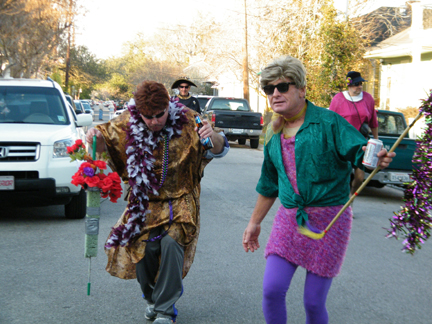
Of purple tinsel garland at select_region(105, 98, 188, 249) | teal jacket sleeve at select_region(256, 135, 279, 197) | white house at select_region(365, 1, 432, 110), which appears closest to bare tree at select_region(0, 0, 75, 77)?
white house at select_region(365, 1, 432, 110)

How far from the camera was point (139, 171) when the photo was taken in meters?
3.88

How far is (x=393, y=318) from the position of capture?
4477 millimetres

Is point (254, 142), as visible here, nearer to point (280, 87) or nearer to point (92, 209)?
point (92, 209)

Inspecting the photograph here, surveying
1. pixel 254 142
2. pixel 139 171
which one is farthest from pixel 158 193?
pixel 254 142

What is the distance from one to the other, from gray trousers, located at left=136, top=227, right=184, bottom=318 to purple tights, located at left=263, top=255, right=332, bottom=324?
3.08 ft

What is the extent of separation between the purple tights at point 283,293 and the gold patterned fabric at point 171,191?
1.01 metres

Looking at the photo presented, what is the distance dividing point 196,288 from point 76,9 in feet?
103

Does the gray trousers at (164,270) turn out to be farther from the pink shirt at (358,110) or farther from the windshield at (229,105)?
the windshield at (229,105)

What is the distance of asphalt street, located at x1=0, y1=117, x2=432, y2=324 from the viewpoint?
175 inches

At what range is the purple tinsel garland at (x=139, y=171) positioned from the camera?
153 inches

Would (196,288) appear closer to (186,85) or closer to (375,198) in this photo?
(186,85)

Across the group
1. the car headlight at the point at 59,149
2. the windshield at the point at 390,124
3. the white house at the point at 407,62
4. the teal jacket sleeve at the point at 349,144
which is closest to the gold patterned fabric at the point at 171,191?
the teal jacket sleeve at the point at 349,144

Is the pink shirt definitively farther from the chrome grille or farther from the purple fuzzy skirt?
the purple fuzzy skirt

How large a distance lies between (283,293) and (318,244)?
0.36 metres
